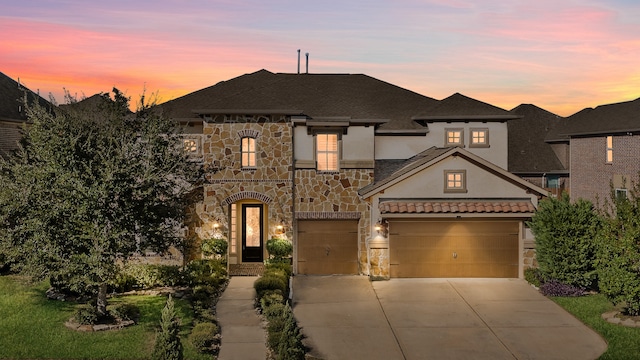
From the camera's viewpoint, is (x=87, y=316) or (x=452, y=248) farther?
(x=452, y=248)

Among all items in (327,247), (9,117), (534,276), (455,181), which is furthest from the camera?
(9,117)

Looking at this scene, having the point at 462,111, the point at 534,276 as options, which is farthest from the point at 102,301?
the point at 462,111

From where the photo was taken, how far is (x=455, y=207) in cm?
2341

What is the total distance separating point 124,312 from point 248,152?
9216mm

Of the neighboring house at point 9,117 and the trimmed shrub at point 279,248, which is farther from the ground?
the neighboring house at point 9,117

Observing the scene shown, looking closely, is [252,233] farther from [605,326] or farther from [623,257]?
[623,257]

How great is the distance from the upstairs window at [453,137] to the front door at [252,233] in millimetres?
8780

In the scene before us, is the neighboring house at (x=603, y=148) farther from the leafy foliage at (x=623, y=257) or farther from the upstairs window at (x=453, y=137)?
the leafy foliage at (x=623, y=257)

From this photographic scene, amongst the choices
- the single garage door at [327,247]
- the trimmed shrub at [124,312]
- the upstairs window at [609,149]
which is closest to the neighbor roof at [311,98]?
the single garage door at [327,247]

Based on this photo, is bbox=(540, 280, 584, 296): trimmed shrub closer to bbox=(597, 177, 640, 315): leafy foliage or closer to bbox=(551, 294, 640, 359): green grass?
bbox=(551, 294, 640, 359): green grass

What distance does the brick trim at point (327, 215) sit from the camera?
24906 mm

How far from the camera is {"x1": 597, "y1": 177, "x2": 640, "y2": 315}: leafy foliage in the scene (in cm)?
1794

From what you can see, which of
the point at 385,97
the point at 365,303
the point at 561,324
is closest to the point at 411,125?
the point at 385,97

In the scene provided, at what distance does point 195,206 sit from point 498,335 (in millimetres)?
13118
